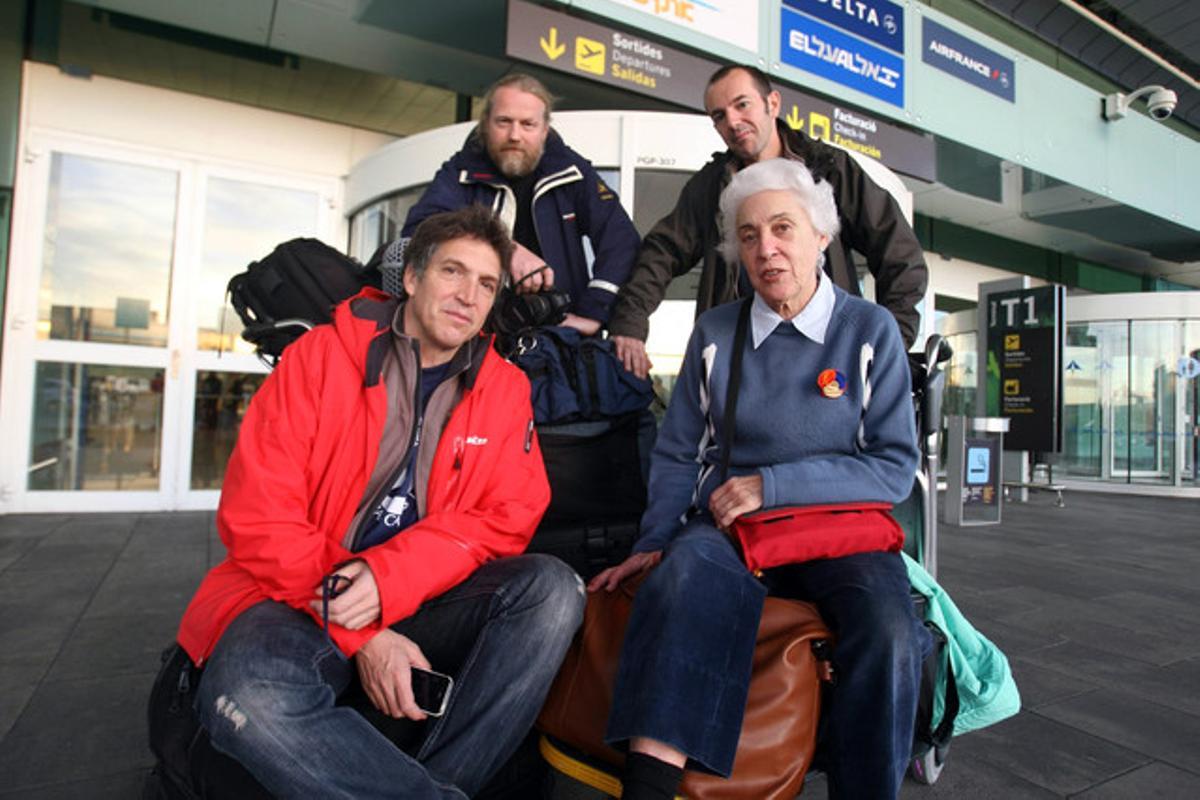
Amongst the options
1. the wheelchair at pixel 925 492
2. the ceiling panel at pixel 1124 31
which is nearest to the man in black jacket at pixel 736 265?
the wheelchair at pixel 925 492

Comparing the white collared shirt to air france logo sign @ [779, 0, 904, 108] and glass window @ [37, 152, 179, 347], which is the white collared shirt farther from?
glass window @ [37, 152, 179, 347]

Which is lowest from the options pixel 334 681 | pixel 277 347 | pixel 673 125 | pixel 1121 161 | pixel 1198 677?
pixel 1198 677

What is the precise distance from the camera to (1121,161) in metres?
8.82

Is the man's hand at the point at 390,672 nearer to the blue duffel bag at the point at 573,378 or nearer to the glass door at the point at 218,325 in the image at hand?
the blue duffel bag at the point at 573,378

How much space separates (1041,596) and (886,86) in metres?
4.56

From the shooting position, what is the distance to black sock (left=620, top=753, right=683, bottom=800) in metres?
1.22

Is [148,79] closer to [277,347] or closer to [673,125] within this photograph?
[673,125]

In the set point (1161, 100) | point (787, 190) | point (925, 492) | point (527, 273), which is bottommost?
A: point (925, 492)

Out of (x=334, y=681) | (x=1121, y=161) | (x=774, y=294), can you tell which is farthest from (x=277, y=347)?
(x=1121, y=161)

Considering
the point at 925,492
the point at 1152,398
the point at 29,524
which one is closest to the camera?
the point at 925,492

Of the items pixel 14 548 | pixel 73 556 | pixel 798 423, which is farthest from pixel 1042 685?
pixel 14 548

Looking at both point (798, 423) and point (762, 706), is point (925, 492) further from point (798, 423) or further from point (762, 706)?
point (762, 706)

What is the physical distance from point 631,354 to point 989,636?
2.51 metres

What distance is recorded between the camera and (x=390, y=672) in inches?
57.0
